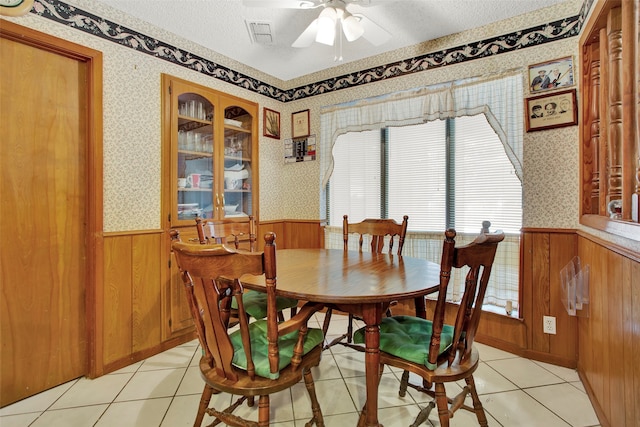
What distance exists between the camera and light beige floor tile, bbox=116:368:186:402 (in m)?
1.88

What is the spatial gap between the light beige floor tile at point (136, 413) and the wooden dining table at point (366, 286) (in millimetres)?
937

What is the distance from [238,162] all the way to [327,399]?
2160 mm

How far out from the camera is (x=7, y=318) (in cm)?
180

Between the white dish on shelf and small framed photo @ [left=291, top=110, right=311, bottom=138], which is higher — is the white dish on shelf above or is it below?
below

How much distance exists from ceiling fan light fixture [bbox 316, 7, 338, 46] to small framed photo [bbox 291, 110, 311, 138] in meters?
1.49

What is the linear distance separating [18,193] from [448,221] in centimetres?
296

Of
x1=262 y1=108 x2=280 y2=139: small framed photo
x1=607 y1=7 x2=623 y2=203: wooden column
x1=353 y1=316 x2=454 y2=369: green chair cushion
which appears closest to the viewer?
x1=353 y1=316 x2=454 y2=369: green chair cushion

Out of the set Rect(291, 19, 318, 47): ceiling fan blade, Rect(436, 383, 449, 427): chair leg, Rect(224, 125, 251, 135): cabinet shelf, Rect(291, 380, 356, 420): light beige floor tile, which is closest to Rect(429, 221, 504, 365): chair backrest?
Rect(436, 383, 449, 427): chair leg

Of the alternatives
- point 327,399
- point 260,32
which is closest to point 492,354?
point 327,399

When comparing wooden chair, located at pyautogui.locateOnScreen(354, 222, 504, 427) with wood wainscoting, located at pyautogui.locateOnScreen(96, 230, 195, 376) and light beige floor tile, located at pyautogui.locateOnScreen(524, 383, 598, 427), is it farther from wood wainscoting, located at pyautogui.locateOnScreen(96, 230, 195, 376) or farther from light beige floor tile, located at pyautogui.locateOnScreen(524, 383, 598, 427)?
wood wainscoting, located at pyautogui.locateOnScreen(96, 230, 195, 376)

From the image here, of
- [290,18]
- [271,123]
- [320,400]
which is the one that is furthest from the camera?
[271,123]

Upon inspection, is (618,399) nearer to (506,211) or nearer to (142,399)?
(506,211)

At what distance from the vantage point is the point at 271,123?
3.44m

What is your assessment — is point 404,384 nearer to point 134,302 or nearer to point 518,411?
point 518,411
